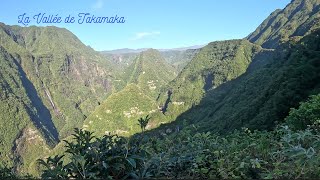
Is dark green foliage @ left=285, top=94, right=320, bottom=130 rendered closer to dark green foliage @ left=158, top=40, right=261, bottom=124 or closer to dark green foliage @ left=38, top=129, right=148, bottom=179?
dark green foliage @ left=38, top=129, right=148, bottom=179

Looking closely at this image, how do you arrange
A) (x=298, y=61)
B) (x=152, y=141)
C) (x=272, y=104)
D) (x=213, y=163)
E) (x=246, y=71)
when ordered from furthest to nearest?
(x=246, y=71) → (x=298, y=61) → (x=272, y=104) → (x=152, y=141) → (x=213, y=163)

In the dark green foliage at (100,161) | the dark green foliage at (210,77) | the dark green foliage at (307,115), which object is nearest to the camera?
the dark green foliage at (100,161)

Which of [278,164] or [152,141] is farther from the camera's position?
[152,141]

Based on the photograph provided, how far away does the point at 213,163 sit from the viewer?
13.8ft

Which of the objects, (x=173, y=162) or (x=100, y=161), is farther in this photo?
(x=173, y=162)

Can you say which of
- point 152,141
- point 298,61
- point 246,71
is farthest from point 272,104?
point 246,71

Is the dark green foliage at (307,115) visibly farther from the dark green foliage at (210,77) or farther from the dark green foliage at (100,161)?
the dark green foliage at (210,77)

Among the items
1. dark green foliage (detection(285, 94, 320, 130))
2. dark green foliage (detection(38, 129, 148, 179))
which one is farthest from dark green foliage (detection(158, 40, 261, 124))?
dark green foliage (detection(38, 129, 148, 179))

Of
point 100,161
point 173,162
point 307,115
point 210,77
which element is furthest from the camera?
point 210,77

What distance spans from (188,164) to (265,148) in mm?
1148

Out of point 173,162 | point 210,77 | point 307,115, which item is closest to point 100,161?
point 173,162

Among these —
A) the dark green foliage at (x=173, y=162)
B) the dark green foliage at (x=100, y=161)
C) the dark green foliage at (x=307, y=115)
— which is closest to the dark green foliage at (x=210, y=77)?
the dark green foliage at (x=307, y=115)

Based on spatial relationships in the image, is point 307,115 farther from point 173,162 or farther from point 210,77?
point 210,77

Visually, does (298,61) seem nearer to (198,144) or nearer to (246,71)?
(198,144)
